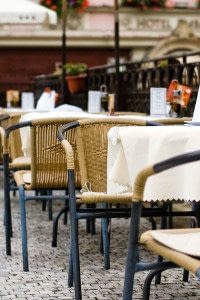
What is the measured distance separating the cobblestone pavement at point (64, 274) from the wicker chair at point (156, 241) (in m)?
1.23

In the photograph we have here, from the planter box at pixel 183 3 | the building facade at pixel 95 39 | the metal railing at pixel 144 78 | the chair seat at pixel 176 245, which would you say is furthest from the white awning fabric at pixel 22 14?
the planter box at pixel 183 3

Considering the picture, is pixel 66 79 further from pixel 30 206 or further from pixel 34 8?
pixel 30 206

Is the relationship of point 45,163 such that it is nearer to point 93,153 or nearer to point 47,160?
point 47,160

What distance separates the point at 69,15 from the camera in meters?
22.8

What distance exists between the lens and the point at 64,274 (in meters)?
5.01

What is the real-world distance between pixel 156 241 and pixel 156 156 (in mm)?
742

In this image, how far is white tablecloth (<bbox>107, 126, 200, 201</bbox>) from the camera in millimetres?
3734

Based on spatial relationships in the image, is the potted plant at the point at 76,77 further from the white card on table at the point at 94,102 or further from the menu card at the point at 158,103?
the menu card at the point at 158,103

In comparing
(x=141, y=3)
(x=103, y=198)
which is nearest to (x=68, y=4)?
(x=141, y=3)

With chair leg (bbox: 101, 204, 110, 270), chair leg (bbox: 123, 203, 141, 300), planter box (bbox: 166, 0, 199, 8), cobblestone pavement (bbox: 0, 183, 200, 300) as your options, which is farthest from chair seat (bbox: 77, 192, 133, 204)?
planter box (bbox: 166, 0, 199, 8)

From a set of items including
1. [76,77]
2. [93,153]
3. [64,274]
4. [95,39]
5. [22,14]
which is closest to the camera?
[93,153]

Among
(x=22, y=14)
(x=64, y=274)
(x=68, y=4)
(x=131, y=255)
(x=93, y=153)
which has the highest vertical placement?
(x=68, y=4)

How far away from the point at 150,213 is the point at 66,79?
28.1ft

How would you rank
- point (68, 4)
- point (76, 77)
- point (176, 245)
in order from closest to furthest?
point (176, 245)
point (76, 77)
point (68, 4)
